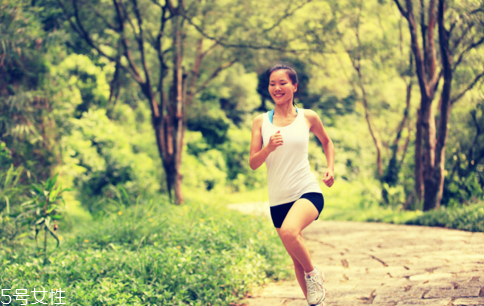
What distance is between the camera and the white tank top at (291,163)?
2.76m

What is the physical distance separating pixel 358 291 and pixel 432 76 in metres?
5.35

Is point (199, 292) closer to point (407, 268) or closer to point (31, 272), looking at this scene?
point (31, 272)

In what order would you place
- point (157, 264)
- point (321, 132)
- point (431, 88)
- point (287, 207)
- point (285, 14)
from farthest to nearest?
point (285, 14) → point (431, 88) → point (157, 264) → point (321, 132) → point (287, 207)

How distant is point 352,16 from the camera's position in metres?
9.06

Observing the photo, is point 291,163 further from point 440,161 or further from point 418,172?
point 418,172

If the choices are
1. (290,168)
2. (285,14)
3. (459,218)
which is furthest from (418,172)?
(290,168)

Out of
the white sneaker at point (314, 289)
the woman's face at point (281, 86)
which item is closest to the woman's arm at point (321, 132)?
the woman's face at point (281, 86)

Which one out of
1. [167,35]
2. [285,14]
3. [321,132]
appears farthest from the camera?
[167,35]

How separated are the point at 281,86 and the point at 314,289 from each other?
4.42ft

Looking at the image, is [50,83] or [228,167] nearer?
[50,83]

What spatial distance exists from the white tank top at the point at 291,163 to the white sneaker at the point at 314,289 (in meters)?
0.52

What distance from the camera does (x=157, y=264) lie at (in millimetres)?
3607

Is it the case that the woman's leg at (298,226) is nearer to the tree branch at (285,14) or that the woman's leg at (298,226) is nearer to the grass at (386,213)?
the grass at (386,213)

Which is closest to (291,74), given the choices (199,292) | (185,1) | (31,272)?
(199,292)
